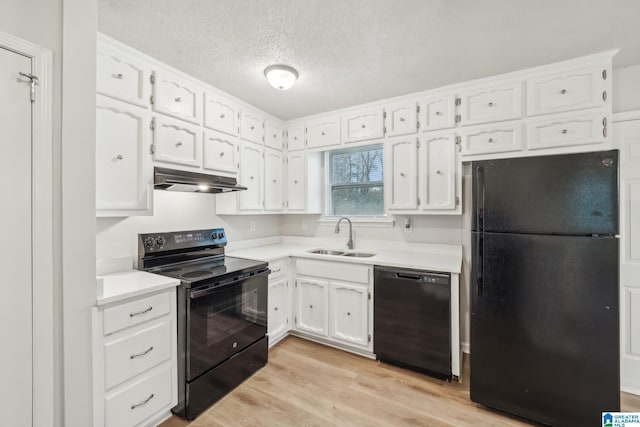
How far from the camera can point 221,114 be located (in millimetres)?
2578

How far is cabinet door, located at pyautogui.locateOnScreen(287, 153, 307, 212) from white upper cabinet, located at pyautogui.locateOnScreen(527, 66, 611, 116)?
2.23 meters

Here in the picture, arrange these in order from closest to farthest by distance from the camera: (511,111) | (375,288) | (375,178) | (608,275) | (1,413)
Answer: (1,413) → (608,275) → (511,111) → (375,288) → (375,178)

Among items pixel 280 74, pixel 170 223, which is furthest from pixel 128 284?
pixel 280 74

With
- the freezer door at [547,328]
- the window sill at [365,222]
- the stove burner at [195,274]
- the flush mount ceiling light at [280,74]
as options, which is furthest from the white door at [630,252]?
the stove burner at [195,274]

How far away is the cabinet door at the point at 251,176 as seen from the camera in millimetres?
2834

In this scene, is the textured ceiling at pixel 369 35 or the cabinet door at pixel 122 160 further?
the cabinet door at pixel 122 160

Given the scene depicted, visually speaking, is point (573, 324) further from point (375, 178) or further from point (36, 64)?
point (36, 64)

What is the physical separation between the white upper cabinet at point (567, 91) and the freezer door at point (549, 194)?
735mm

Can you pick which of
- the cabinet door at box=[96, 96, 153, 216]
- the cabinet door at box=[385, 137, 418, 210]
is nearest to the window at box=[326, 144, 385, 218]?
the cabinet door at box=[385, 137, 418, 210]

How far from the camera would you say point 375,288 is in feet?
8.06

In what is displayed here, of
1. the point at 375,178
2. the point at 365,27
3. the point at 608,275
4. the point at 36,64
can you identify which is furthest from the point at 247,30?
the point at 608,275

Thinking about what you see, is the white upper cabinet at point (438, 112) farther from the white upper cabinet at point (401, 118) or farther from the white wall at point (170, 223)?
the white wall at point (170, 223)

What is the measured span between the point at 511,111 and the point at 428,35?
1.04 m

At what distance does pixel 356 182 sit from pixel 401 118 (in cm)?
94
